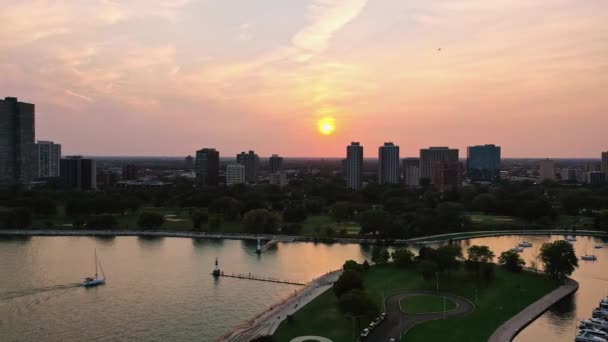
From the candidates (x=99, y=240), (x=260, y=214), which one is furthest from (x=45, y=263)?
(x=260, y=214)

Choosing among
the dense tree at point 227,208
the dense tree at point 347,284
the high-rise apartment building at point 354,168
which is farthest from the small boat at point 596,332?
the high-rise apartment building at point 354,168

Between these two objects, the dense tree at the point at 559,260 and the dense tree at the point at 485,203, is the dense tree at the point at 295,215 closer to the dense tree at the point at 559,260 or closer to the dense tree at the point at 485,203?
the dense tree at the point at 485,203

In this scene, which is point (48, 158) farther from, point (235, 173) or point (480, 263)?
point (480, 263)

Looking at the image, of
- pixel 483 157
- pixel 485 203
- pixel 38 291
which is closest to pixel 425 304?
pixel 38 291

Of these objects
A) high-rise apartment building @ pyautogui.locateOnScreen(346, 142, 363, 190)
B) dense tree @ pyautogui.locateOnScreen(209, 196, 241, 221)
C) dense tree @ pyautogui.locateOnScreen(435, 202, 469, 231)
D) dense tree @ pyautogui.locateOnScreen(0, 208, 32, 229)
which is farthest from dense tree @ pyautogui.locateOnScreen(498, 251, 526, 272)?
high-rise apartment building @ pyautogui.locateOnScreen(346, 142, 363, 190)

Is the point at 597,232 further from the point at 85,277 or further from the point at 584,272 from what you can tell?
the point at 85,277
